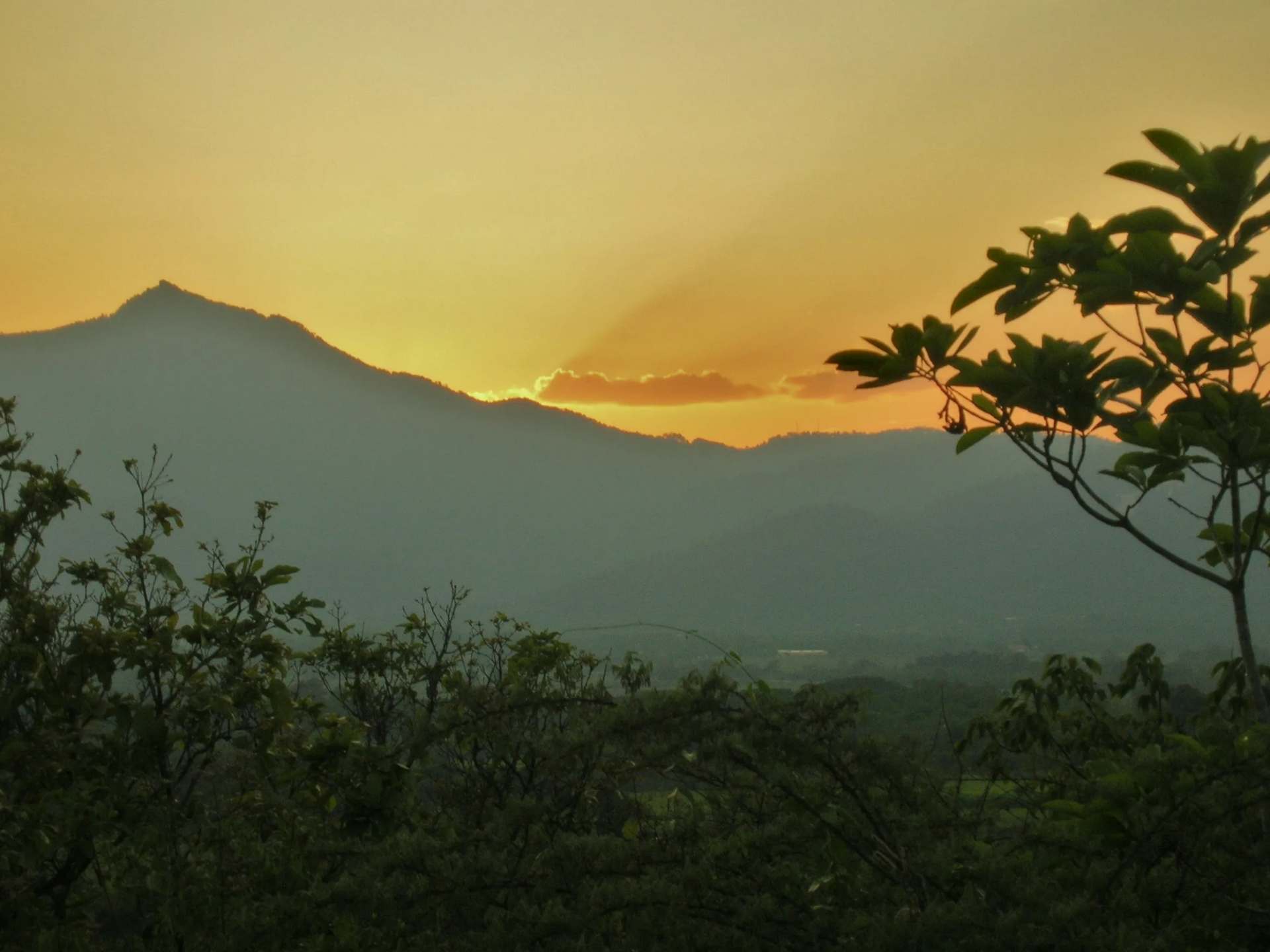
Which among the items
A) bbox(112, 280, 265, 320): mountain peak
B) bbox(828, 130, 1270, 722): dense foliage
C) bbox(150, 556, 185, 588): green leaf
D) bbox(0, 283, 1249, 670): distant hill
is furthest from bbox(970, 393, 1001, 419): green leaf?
bbox(112, 280, 265, 320): mountain peak

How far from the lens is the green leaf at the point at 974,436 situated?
3387 mm

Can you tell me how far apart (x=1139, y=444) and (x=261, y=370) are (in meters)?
163

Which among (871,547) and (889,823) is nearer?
(889,823)

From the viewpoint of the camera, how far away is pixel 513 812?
323 cm

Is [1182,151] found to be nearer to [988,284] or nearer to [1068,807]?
[988,284]

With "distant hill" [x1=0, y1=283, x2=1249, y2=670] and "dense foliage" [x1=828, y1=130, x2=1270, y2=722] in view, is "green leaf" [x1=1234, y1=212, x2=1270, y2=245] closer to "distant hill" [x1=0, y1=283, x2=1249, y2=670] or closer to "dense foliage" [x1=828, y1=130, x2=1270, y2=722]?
"dense foliage" [x1=828, y1=130, x2=1270, y2=722]

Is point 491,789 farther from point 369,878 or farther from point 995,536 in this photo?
point 995,536

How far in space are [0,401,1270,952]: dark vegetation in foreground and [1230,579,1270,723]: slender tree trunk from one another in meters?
0.24

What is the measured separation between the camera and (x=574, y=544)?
116 m

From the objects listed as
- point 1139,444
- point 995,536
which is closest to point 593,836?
point 1139,444

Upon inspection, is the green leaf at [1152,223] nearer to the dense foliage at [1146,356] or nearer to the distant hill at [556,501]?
the dense foliage at [1146,356]

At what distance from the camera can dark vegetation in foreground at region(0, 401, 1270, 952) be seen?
277 centimetres

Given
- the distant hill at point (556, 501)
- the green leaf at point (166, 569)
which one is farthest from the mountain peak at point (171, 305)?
the green leaf at point (166, 569)

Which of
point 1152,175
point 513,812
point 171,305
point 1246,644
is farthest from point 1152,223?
point 171,305
